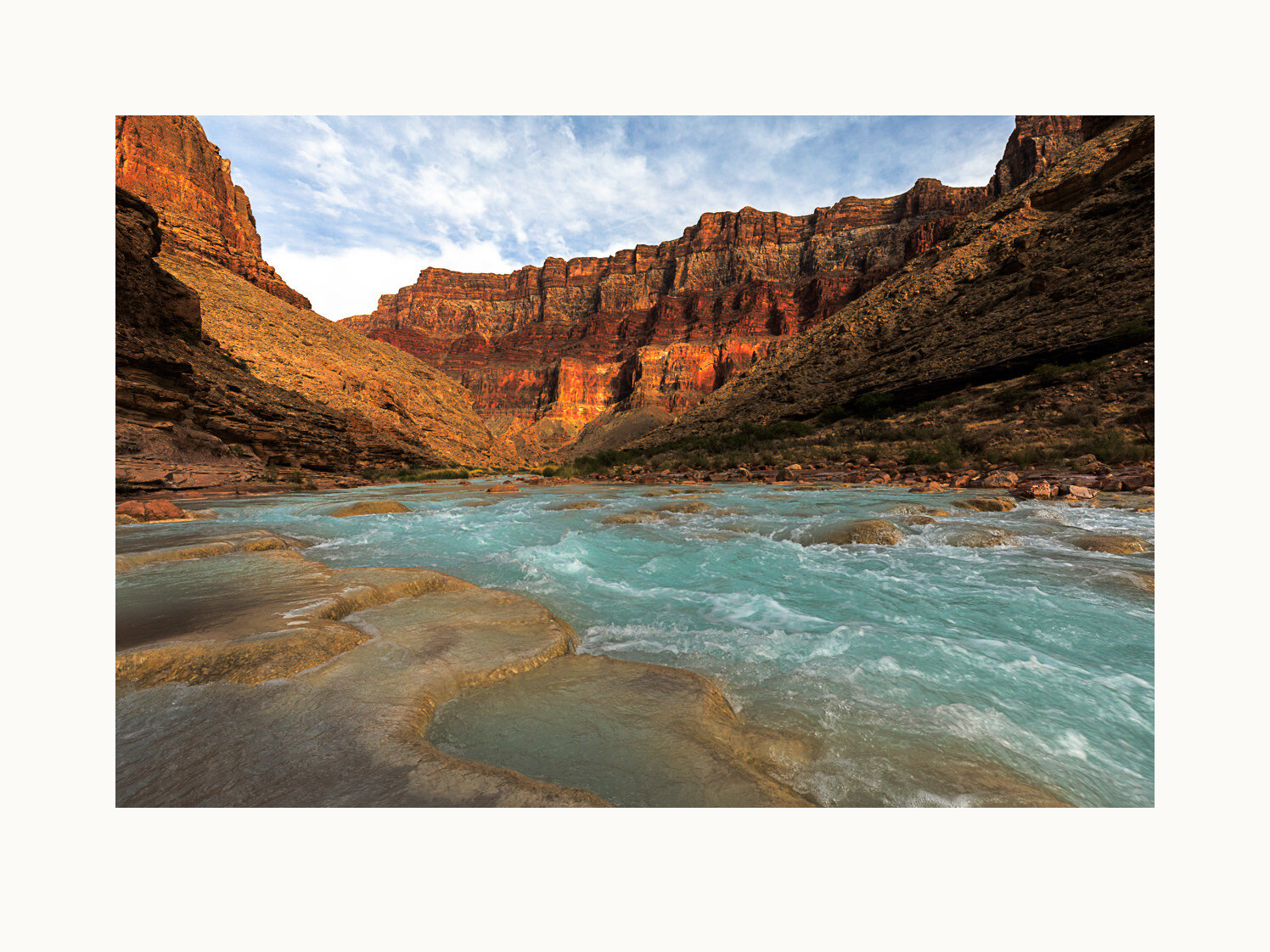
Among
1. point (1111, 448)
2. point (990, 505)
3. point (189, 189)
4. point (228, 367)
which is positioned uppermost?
point (189, 189)

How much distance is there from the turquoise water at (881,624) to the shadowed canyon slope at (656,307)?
71.0m

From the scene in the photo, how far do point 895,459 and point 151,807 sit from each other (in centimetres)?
1925

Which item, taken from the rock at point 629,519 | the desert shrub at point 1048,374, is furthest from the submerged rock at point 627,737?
the desert shrub at point 1048,374

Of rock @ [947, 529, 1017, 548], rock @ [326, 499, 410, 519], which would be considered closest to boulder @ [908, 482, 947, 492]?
rock @ [947, 529, 1017, 548]

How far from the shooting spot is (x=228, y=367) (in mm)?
19797

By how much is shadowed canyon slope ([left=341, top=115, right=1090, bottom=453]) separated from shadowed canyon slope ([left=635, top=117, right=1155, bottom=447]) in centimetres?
4628

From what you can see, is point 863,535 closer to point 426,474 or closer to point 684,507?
point 684,507

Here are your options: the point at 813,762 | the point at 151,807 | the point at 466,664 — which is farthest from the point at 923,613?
the point at 151,807

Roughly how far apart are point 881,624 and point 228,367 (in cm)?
2580

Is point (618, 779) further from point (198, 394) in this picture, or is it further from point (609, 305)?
point (609, 305)

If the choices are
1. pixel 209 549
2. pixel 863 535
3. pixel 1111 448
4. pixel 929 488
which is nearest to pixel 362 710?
pixel 209 549

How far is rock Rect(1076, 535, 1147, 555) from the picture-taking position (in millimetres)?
5062

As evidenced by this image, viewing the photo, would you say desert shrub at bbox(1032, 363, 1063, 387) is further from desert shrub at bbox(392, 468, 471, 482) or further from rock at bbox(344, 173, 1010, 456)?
rock at bbox(344, 173, 1010, 456)

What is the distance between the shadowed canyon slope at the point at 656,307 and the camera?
3408 inches
